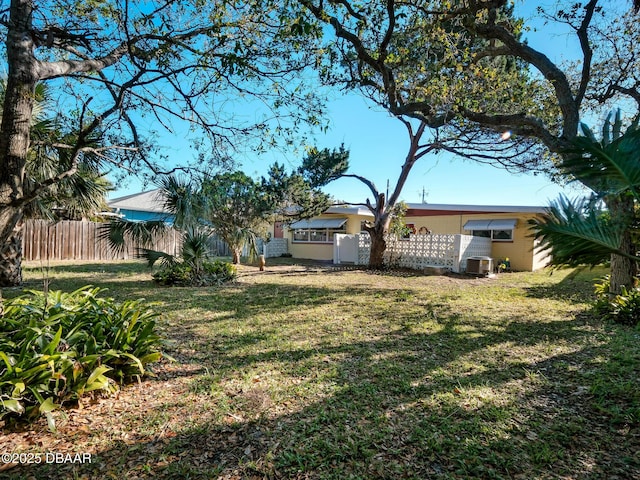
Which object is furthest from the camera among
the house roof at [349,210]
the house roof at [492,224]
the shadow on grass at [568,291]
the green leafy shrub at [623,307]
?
the house roof at [349,210]

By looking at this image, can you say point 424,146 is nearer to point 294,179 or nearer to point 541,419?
point 294,179

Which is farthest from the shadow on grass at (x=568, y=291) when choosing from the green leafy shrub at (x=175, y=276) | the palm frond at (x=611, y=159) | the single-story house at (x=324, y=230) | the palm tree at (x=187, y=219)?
the single-story house at (x=324, y=230)

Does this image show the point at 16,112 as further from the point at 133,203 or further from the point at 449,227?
the point at 133,203

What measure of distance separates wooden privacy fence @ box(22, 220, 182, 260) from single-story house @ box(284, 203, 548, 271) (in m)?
8.15

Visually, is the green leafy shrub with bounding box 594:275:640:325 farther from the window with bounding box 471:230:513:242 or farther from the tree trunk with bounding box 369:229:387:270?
the window with bounding box 471:230:513:242

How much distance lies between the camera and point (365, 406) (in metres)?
2.74

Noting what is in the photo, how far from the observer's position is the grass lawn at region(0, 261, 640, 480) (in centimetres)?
205

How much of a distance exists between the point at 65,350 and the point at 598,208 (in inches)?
178

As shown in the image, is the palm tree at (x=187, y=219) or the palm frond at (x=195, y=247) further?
the palm frond at (x=195, y=247)

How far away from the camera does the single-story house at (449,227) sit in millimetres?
13836

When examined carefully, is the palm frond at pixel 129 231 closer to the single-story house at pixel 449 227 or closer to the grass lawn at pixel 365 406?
the grass lawn at pixel 365 406

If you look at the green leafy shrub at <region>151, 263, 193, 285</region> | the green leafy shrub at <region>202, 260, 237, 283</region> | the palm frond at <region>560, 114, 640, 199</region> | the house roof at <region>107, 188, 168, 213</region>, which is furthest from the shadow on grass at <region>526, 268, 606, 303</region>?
the house roof at <region>107, 188, 168, 213</region>

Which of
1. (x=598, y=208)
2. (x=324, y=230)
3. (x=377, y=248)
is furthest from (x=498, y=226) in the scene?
(x=598, y=208)

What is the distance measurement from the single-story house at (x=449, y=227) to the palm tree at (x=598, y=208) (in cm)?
999
